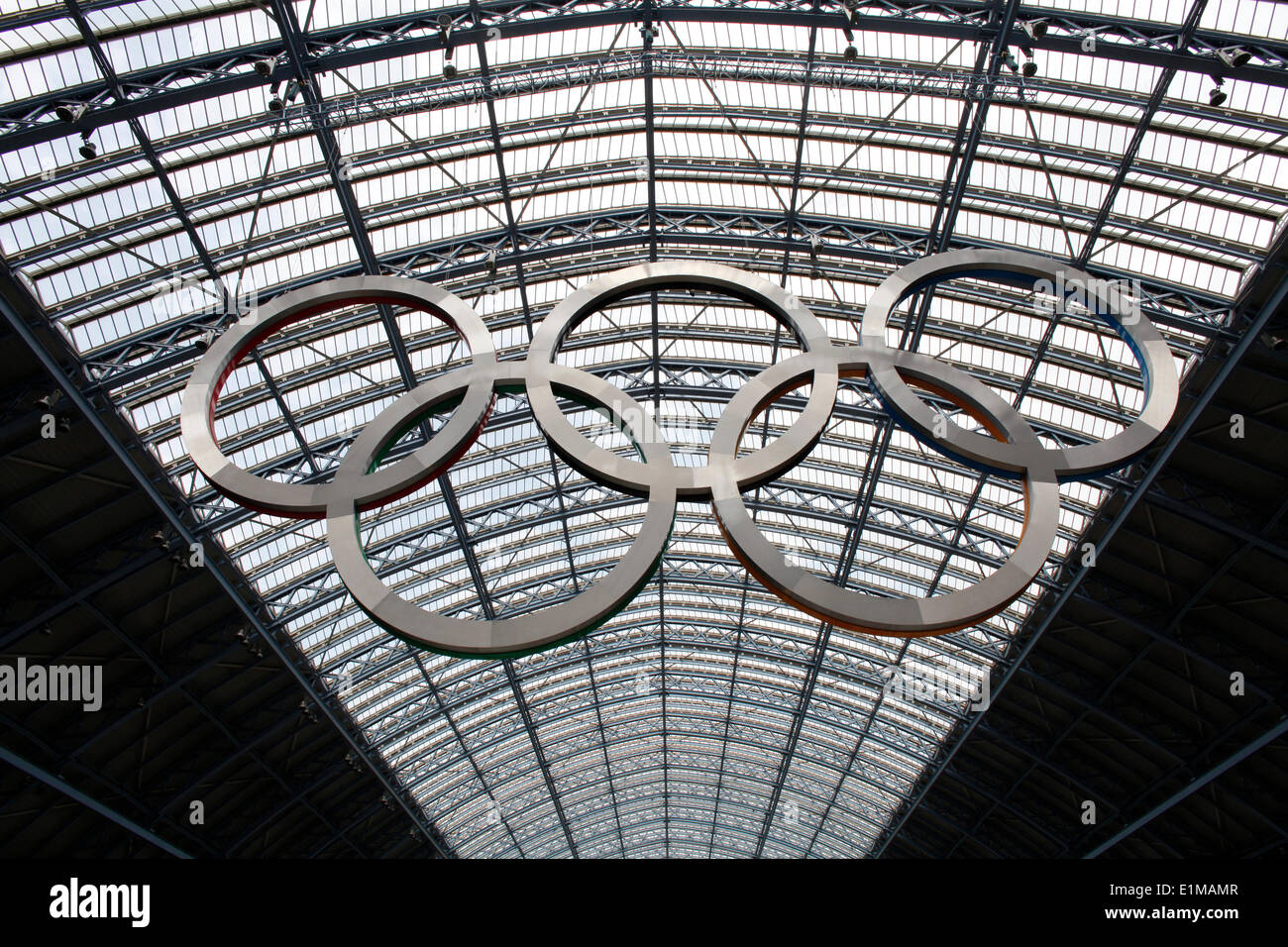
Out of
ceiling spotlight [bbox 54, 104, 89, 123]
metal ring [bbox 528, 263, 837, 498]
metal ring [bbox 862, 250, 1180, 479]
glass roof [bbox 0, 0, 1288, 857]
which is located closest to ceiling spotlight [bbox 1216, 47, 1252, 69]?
glass roof [bbox 0, 0, 1288, 857]

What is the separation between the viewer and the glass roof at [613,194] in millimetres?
21422

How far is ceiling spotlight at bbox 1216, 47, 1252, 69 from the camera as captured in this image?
19078 mm

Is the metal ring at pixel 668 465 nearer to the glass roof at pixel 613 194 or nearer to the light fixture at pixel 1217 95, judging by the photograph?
the glass roof at pixel 613 194

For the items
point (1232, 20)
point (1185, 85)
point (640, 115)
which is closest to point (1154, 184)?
point (1185, 85)

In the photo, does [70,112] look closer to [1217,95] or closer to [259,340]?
[259,340]

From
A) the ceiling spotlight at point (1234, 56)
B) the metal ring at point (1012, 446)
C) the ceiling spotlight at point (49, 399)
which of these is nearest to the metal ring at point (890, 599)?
the metal ring at point (1012, 446)

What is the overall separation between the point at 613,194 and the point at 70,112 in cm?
1595

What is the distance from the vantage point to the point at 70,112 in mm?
19391

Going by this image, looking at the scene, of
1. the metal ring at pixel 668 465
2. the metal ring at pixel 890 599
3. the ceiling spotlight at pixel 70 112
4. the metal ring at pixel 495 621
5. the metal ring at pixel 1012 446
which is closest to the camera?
the metal ring at pixel 495 621

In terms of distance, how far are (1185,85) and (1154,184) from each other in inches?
124

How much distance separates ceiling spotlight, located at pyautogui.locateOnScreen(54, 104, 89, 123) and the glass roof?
22 cm

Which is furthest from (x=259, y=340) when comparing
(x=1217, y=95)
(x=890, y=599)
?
(x=1217, y=95)

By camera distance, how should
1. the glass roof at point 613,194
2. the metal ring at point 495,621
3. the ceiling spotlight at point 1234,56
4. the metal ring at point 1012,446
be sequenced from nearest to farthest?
1. the metal ring at point 495,621
2. the metal ring at point 1012,446
3. the ceiling spotlight at point 1234,56
4. the glass roof at point 613,194

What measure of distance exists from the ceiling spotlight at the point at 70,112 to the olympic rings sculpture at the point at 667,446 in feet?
26.3
